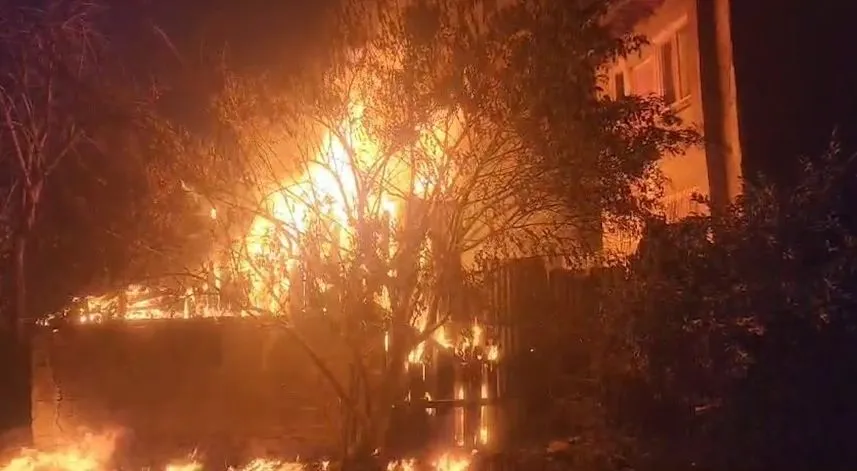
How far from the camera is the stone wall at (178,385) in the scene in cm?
1167

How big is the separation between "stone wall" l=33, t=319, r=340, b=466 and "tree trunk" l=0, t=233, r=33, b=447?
0.30m

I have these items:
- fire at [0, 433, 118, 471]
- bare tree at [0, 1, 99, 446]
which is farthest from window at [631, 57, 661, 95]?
fire at [0, 433, 118, 471]

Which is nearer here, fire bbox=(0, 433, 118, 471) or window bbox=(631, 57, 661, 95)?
fire bbox=(0, 433, 118, 471)

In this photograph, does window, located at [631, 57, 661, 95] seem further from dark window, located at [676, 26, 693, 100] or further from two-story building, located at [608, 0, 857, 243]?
two-story building, located at [608, 0, 857, 243]

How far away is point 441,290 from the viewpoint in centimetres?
933

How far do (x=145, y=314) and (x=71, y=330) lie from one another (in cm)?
88

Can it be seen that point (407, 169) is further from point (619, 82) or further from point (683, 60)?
point (619, 82)

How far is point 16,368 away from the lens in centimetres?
1255

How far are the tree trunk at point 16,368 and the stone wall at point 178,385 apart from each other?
297mm

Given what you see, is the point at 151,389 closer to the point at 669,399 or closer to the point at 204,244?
the point at 204,244

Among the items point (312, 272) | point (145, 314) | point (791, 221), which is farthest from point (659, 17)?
point (145, 314)

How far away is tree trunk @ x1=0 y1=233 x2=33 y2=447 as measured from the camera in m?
11.8

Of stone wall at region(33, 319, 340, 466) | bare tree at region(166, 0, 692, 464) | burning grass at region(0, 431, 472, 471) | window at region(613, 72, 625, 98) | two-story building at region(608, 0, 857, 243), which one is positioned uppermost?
window at region(613, 72, 625, 98)

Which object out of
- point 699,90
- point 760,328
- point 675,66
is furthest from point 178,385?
point 675,66
